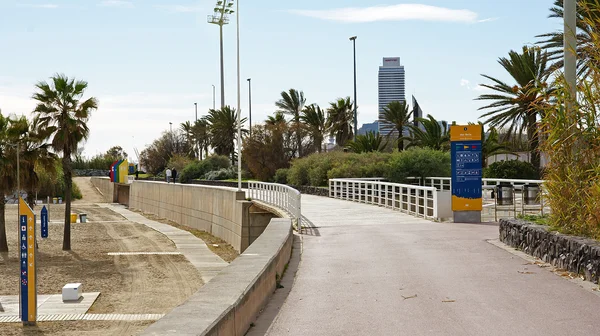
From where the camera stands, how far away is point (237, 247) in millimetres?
35000

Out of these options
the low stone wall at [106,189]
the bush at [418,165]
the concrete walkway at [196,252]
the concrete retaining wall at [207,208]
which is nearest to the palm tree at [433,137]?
the bush at [418,165]

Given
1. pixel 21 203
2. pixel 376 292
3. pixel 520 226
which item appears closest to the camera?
pixel 376 292

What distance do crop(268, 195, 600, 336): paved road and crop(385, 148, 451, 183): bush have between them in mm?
23816

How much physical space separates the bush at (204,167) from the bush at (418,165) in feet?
157

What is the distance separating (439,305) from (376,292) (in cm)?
116

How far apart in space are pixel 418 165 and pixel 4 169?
2172 centimetres

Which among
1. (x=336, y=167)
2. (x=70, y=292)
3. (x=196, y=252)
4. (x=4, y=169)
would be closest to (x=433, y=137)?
(x=336, y=167)

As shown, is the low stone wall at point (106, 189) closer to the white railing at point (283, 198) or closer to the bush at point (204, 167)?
the bush at point (204, 167)

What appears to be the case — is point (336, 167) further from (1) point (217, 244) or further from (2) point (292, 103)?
(2) point (292, 103)

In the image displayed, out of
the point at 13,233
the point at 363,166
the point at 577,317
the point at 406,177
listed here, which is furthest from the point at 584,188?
the point at 13,233

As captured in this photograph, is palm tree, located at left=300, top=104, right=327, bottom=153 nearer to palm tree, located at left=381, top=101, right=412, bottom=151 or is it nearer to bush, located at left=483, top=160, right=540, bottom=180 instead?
palm tree, located at left=381, top=101, right=412, bottom=151

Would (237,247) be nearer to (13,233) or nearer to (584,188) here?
(13,233)

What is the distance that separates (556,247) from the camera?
12.0 m

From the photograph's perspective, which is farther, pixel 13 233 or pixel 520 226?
pixel 13 233
